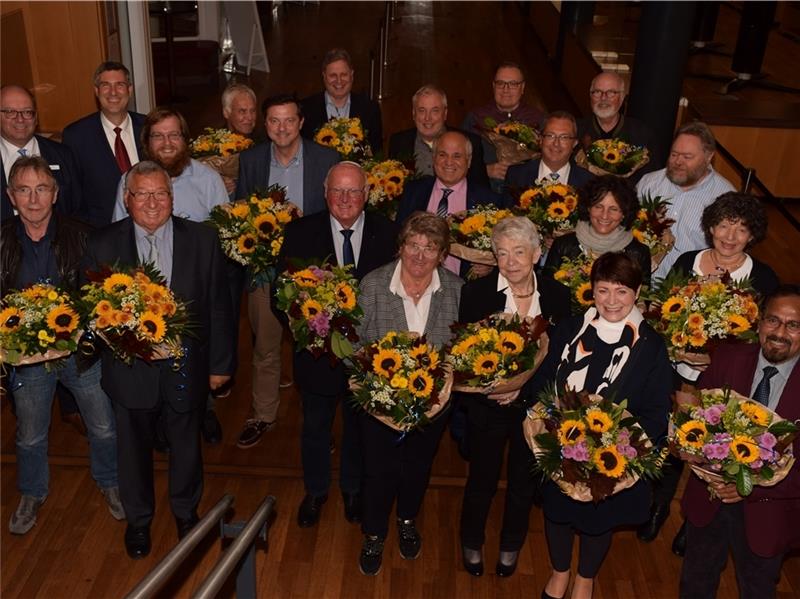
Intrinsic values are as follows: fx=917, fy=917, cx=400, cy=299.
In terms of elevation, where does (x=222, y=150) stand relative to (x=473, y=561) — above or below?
above

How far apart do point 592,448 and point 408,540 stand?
1466 millimetres

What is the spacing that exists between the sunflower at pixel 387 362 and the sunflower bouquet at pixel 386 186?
5.90ft

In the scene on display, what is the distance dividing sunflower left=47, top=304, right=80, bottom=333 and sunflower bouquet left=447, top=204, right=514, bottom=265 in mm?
1883

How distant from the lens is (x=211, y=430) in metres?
5.41

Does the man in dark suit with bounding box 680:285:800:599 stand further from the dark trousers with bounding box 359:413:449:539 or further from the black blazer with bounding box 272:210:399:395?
the black blazer with bounding box 272:210:399:395

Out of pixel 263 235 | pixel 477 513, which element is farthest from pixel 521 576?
pixel 263 235

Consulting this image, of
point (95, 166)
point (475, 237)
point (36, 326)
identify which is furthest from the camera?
point (95, 166)

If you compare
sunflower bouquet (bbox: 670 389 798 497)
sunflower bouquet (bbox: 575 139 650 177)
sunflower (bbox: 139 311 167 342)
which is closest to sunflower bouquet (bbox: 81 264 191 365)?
sunflower (bbox: 139 311 167 342)

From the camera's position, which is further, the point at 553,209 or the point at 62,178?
the point at 62,178

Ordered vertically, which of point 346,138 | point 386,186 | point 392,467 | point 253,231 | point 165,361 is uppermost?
point 346,138

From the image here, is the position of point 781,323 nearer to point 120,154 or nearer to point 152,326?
point 152,326

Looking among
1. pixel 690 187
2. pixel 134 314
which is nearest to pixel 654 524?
pixel 690 187

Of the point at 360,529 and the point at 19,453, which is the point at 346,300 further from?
the point at 19,453

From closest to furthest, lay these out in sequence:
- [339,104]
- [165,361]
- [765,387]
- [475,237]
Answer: [765,387] → [165,361] → [475,237] → [339,104]
